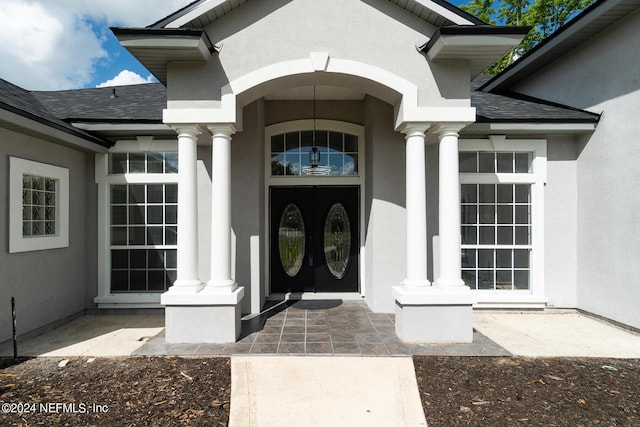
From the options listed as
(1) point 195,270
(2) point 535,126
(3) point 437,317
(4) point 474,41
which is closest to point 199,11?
(1) point 195,270

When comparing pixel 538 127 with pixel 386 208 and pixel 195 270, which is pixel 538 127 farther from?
pixel 195 270

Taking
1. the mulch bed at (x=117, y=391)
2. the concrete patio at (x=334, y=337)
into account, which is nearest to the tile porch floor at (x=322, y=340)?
the concrete patio at (x=334, y=337)

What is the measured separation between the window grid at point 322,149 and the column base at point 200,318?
3.47 meters

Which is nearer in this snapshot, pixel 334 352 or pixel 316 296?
pixel 334 352

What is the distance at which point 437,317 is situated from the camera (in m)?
5.10

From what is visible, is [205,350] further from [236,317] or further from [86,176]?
[86,176]

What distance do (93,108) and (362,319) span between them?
7.22 m

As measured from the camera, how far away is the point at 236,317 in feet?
17.0

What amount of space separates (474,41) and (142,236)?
6.98 meters

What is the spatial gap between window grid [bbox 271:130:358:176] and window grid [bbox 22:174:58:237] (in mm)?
4199

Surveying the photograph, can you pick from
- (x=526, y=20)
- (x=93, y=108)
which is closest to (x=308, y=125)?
(x=93, y=108)

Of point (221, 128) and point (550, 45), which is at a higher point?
point (550, 45)

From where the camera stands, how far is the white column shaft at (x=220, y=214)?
17.1 feet

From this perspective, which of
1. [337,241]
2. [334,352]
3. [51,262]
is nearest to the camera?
[334,352]
